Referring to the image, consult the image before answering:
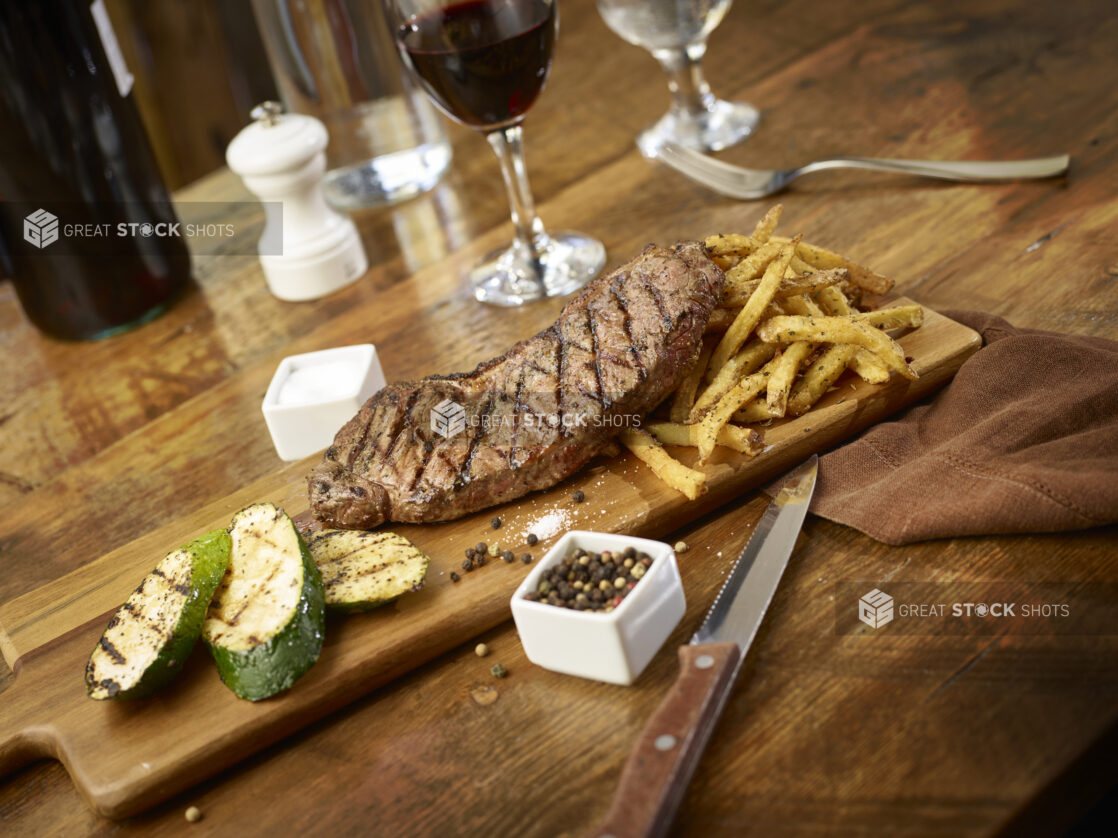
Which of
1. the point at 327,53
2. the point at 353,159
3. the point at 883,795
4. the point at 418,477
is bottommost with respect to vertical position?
the point at 883,795

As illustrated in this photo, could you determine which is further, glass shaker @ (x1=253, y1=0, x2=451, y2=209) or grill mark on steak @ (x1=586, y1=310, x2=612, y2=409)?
glass shaker @ (x1=253, y1=0, x2=451, y2=209)

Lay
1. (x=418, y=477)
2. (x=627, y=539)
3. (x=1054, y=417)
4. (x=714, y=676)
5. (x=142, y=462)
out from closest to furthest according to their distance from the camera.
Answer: (x=714, y=676) → (x=627, y=539) → (x=1054, y=417) → (x=418, y=477) → (x=142, y=462)

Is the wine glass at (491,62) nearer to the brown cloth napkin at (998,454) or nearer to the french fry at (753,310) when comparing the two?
the french fry at (753,310)

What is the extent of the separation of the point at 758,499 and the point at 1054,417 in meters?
0.60

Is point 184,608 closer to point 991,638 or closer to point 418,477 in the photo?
point 418,477

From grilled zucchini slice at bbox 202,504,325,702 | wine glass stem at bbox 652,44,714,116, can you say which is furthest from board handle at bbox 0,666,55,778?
wine glass stem at bbox 652,44,714,116

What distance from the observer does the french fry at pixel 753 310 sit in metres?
2.21

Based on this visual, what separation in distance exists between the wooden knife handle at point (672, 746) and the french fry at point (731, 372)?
64 cm

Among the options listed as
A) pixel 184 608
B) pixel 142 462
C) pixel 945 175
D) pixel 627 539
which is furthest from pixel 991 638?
pixel 142 462

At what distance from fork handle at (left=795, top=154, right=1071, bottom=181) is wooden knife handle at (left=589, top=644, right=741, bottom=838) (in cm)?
196

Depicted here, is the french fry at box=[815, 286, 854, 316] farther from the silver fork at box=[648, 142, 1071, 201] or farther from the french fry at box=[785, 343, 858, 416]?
the silver fork at box=[648, 142, 1071, 201]

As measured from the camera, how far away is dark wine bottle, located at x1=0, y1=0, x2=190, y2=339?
295 cm

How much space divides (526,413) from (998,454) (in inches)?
37.1

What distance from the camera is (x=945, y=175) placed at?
313 cm
